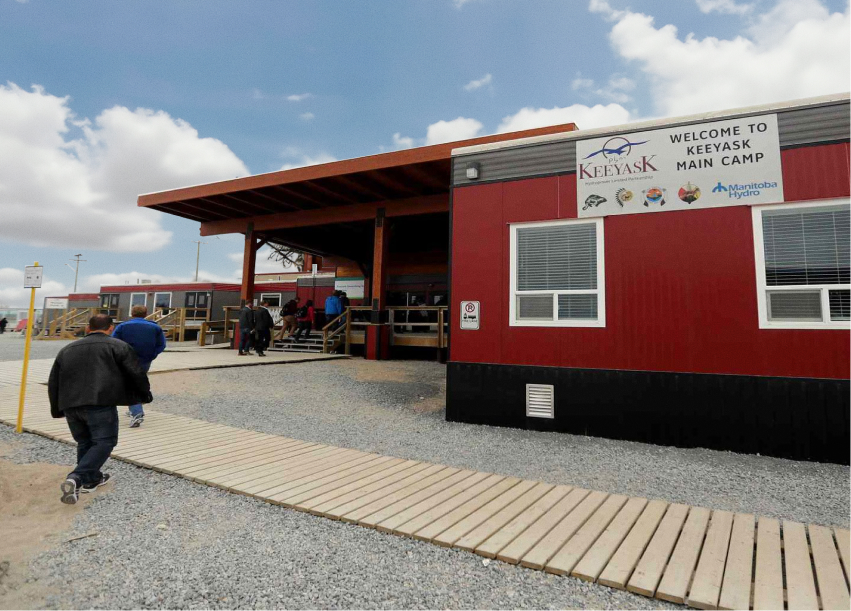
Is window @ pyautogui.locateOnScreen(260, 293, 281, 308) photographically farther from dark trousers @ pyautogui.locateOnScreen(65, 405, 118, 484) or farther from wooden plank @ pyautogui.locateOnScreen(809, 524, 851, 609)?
wooden plank @ pyautogui.locateOnScreen(809, 524, 851, 609)

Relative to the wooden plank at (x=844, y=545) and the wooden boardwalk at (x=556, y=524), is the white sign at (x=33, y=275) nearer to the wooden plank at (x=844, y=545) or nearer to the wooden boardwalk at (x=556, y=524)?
the wooden boardwalk at (x=556, y=524)

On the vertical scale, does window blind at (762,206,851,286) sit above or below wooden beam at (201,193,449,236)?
below

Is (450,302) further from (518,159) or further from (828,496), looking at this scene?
(828,496)

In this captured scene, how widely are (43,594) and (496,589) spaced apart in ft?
7.60

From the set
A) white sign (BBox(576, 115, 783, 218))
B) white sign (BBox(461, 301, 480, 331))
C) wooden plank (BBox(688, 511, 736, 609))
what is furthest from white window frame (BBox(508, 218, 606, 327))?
wooden plank (BBox(688, 511, 736, 609))

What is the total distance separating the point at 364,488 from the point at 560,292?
3633mm

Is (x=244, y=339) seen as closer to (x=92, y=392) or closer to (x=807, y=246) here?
(x=92, y=392)

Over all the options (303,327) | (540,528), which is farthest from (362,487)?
(303,327)

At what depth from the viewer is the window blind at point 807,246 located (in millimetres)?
4965

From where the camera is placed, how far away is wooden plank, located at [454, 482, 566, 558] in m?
2.94

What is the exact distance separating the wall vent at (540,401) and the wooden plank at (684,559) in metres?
2.65

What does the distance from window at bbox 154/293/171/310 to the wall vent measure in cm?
2455

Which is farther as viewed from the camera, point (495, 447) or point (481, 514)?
point (495, 447)

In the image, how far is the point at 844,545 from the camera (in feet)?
9.39
